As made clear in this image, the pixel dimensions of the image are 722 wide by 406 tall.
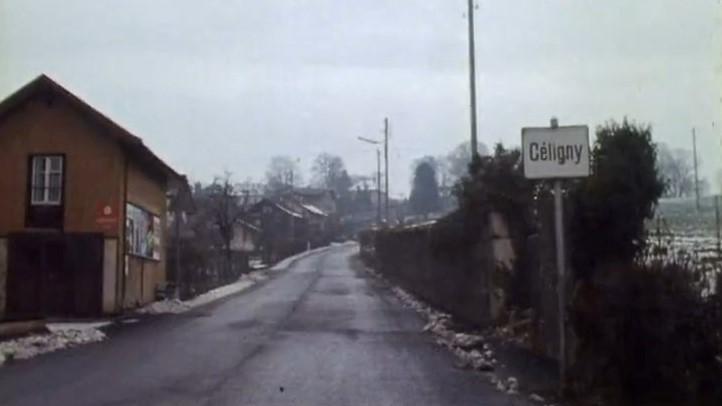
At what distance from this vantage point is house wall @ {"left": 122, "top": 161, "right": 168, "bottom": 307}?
117 ft

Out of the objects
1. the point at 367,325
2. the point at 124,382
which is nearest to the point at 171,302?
the point at 367,325

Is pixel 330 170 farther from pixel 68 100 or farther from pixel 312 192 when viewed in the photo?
pixel 68 100

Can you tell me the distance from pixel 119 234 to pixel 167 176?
28.3 ft

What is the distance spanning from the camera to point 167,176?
139 feet

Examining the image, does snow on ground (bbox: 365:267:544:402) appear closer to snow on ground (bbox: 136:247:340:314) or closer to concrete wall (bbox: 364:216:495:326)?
concrete wall (bbox: 364:216:495:326)

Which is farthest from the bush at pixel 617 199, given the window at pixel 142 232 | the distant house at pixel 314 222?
the distant house at pixel 314 222

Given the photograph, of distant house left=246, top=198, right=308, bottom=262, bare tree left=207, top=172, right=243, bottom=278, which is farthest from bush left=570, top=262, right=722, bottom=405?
distant house left=246, top=198, right=308, bottom=262

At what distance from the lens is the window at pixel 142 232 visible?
35406mm

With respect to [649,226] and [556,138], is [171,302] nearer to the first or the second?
[649,226]

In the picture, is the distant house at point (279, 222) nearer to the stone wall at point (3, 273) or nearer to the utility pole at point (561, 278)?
the stone wall at point (3, 273)

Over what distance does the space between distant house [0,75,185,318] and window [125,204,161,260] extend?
0.27 m

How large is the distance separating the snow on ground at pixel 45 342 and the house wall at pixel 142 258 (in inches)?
419

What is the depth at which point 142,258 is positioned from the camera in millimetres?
37781

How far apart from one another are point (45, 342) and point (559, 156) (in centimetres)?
1287
